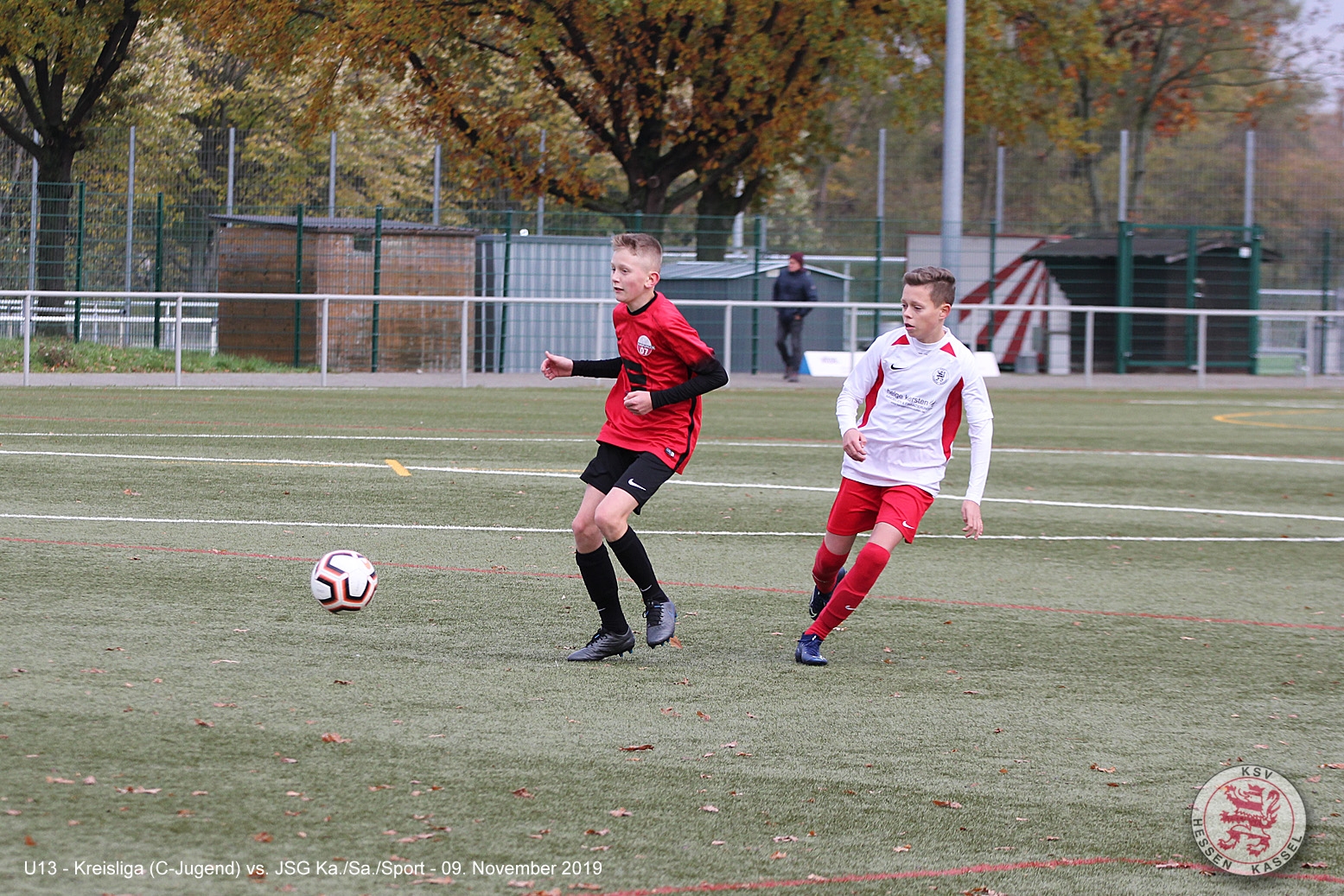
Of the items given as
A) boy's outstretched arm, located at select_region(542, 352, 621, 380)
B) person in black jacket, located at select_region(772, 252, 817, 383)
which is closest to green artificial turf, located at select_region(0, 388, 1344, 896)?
boy's outstretched arm, located at select_region(542, 352, 621, 380)

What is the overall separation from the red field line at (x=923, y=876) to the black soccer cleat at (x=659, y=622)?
231 cm

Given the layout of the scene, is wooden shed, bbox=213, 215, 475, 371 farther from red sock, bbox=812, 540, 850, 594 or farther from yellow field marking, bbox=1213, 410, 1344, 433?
red sock, bbox=812, 540, 850, 594

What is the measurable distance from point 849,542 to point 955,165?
19642 mm

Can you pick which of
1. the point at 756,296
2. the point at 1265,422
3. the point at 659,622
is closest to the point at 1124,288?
the point at 756,296

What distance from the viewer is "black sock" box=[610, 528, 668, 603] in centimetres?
588

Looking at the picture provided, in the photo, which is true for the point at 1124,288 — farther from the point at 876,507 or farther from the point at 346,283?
the point at 876,507

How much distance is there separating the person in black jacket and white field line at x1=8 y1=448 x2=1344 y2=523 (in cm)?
1244

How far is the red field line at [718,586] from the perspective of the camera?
22.9 ft

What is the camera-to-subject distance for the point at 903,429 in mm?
6121

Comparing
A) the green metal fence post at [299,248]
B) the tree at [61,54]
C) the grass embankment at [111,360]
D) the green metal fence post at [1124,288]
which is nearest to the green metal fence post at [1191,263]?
the green metal fence post at [1124,288]

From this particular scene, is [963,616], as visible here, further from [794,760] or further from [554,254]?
[554,254]

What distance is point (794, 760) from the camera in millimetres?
4527

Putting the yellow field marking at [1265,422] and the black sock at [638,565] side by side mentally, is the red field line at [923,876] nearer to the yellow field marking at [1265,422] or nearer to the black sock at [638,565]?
the black sock at [638,565]

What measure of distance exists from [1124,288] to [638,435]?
23961 mm
